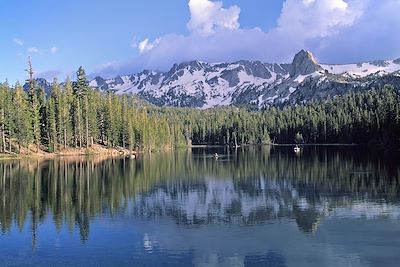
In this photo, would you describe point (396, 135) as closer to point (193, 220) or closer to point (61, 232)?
point (193, 220)

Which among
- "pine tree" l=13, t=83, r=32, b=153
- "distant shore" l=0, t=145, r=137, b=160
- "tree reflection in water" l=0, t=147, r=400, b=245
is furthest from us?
"pine tree" l=13, t=83, r=32, b=153

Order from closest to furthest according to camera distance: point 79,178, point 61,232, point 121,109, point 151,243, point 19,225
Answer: point 151,243 → point 61,232 → point 19,225 → point 79,178 → point 121,109

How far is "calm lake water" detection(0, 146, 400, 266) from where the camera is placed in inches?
1190

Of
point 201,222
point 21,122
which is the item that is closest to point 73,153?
point 21,122

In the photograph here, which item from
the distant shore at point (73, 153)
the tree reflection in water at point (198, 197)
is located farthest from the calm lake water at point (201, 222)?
the distant shore at point (73, 153)

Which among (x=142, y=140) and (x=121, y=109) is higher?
(x=121, y=109)

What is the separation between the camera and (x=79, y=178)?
7606 centimetres

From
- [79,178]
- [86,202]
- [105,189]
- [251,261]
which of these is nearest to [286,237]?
[251,261]

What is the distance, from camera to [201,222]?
136 feet

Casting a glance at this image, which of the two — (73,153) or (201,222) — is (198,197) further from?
(73,153)

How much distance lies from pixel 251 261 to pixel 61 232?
16.4 meters

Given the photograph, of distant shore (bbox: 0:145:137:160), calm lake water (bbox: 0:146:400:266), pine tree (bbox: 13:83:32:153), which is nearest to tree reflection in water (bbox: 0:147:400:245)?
calm lake water (bbox: 0:146:400:266)

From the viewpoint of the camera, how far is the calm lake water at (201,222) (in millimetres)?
30234

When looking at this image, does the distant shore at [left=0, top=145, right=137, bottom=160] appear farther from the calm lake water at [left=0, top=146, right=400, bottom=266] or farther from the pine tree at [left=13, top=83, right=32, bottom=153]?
the calm lake water at [left=0, top=146, right=400, bottom=266]
